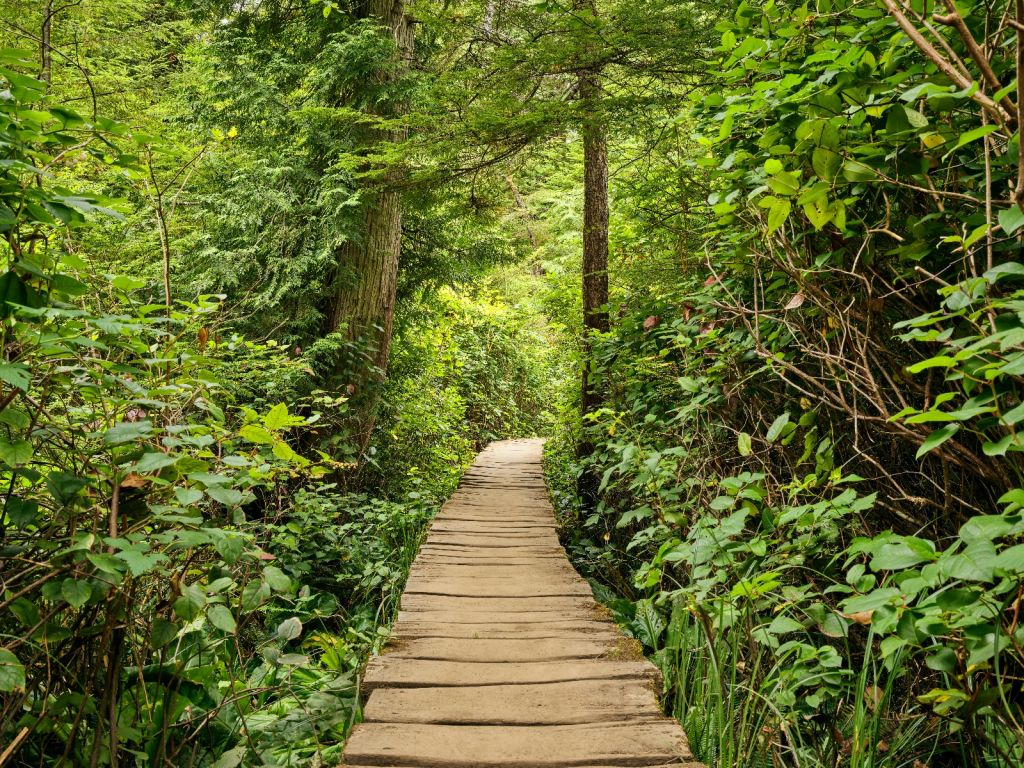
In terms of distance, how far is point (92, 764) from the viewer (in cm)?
183

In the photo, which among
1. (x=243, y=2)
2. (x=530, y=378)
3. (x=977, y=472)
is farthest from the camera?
(x=530, y=378)

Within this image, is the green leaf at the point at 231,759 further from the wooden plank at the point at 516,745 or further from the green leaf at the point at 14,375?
the green leaf at the point at 14,375

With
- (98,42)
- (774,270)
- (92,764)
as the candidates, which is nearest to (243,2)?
(98,42)

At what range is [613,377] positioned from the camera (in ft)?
20.0

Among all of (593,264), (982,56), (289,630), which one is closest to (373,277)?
(593,264)

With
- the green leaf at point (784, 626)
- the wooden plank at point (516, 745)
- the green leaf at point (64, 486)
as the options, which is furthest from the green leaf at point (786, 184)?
the green leaf at point (64, 486)

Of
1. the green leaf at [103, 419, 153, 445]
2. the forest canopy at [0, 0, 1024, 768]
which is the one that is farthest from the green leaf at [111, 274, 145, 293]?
the green leaf at [103, 419, 153, 445]

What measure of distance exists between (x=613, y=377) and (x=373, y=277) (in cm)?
347

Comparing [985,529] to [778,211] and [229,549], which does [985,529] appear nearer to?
[778,211]

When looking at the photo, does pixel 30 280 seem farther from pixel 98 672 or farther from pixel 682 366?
pixel 682 366

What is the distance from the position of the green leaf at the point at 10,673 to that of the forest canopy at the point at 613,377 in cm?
2

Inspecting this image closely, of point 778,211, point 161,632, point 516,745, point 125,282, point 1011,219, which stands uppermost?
point 778,211

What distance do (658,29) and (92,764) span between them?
520 cm

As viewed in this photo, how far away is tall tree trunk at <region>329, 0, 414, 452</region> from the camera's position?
742 centimetres
